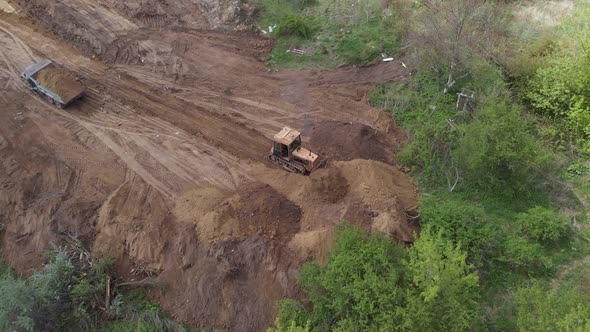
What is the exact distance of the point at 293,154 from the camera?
766 inches

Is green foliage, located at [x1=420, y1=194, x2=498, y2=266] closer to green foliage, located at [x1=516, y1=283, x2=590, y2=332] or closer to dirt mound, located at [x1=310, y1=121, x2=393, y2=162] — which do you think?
green foliage, located at [x1=516, y1=283, x2=590, y2=332]

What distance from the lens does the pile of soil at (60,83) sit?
22.0 metres

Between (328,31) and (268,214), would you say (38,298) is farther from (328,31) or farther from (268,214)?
(328,31)

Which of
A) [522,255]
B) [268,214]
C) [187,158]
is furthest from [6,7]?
[522,255]

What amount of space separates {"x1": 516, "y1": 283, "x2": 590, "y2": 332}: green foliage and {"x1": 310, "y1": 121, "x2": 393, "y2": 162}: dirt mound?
9.28m

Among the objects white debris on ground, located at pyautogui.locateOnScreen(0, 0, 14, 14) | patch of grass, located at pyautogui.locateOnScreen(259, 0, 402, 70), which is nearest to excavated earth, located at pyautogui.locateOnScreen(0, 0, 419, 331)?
white debris on ground, located at pyautogui.locateOnScreen(0, 0, 14, 14)

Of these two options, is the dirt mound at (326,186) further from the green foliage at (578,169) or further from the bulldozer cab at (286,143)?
the green foliage at (578,169)

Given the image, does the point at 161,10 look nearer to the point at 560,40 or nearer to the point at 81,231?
the point at 81,231

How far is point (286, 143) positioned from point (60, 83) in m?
13.7

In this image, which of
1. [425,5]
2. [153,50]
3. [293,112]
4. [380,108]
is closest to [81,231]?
[293,112]

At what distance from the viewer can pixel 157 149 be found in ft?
67.7

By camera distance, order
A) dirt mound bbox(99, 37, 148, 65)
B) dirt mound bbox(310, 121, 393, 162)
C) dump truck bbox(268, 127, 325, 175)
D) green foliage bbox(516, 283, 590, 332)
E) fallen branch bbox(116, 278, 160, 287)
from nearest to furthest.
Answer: green foliage bbox(516, 283, 590, 332) < fallen branch bbox(116, 278, 160, 287) < dump truck bbox(268, 127, 325, 175) < dirt mound bbox(310, 121, 393, 162) < dirt mound bbox(99, 37, 148, 65)

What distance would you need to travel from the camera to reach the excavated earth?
53.1 ft

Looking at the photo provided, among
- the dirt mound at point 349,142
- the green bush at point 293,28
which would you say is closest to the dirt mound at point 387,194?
the dirt mound at point 349,142
